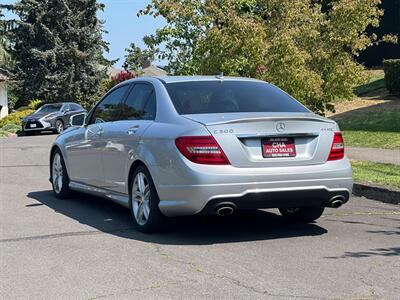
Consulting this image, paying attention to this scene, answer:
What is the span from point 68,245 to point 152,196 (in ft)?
3.12

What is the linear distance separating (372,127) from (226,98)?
40.0 feet

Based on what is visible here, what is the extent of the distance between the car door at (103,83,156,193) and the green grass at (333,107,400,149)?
9.09 metres

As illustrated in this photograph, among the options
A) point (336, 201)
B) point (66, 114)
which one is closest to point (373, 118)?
point (66, 114)

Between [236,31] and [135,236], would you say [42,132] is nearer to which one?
[236,31]

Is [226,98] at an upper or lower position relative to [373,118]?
upper

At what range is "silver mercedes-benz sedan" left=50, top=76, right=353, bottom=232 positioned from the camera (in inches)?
246

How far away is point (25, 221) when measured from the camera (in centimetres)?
786

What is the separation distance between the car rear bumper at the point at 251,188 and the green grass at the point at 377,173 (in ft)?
10.2

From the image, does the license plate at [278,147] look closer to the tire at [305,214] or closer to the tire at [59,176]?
the tire at [305,214]

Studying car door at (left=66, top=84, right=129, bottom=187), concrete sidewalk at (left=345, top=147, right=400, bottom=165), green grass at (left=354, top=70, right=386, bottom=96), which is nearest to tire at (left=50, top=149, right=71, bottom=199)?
car door at (left=66, top=84, right=129, bottom=187)

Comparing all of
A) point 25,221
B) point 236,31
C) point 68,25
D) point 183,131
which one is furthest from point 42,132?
point 183,131

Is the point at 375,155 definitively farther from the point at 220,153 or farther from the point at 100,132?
the point at 220,153

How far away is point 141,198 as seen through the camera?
22.9 feet

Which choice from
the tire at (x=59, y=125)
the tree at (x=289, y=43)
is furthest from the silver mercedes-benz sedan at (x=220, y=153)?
the tire at (x=59, y=125)
